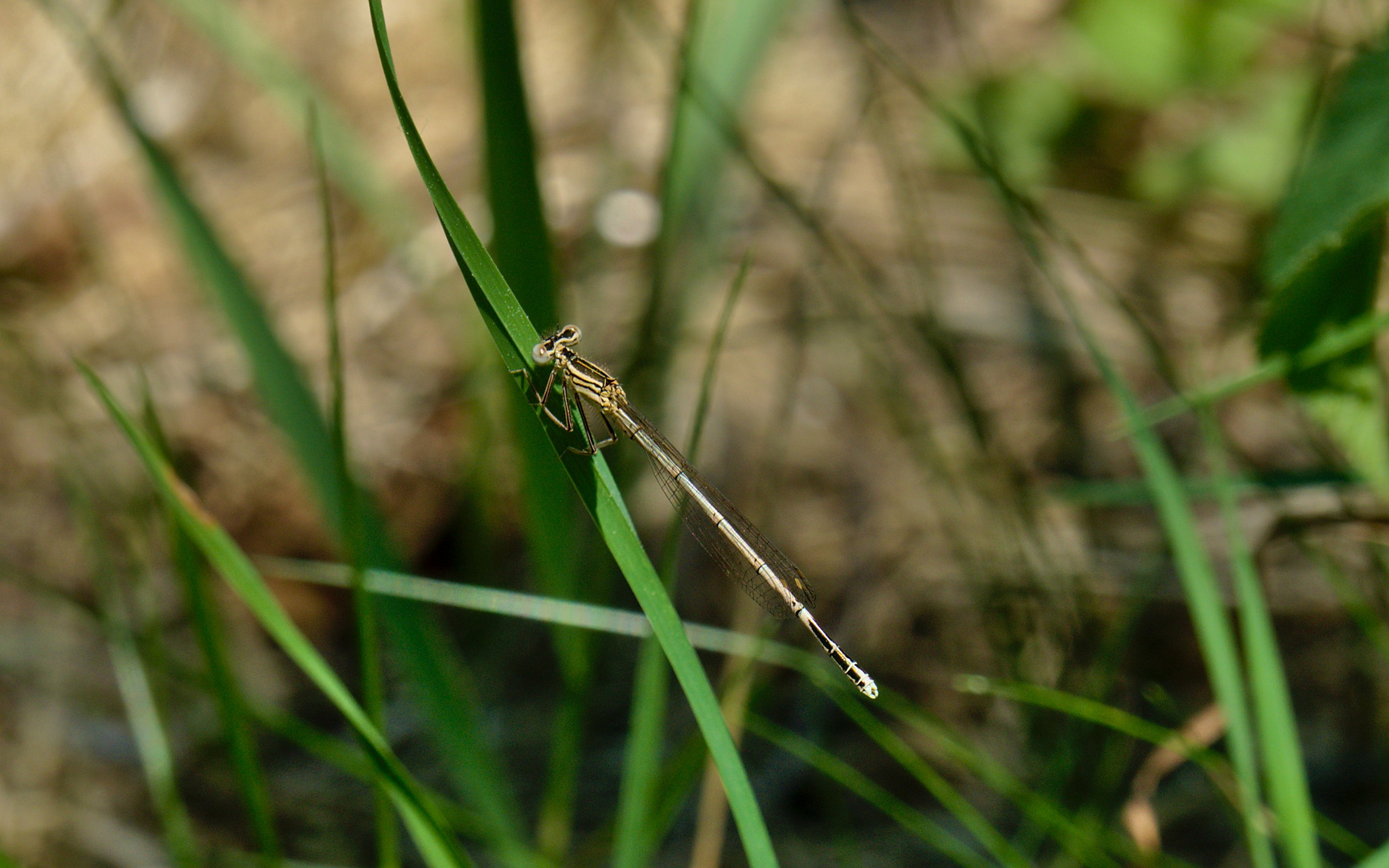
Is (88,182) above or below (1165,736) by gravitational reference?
above

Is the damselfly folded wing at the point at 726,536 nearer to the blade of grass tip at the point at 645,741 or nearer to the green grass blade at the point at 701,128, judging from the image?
the green grass blade at the point at 701,128

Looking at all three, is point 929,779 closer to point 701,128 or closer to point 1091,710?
point 1091,710

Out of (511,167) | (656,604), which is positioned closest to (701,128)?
(511,167)

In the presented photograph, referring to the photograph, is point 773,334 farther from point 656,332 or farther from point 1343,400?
point 1343,400

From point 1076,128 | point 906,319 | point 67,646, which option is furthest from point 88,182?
point 1076,128

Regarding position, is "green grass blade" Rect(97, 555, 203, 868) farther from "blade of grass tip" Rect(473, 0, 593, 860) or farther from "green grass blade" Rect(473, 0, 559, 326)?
"green grass blade" Rect(473, 0, 559, 326)

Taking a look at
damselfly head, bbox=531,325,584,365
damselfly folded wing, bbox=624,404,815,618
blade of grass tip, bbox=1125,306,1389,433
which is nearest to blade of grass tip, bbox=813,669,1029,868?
damselfly folded wing, bbox=624,404,815,618

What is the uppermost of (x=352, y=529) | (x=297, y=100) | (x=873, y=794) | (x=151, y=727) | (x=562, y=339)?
(x=297, y=100)

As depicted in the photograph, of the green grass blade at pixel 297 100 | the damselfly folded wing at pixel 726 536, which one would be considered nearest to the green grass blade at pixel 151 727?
A: the damselfly folded wing at pixel 726 536
